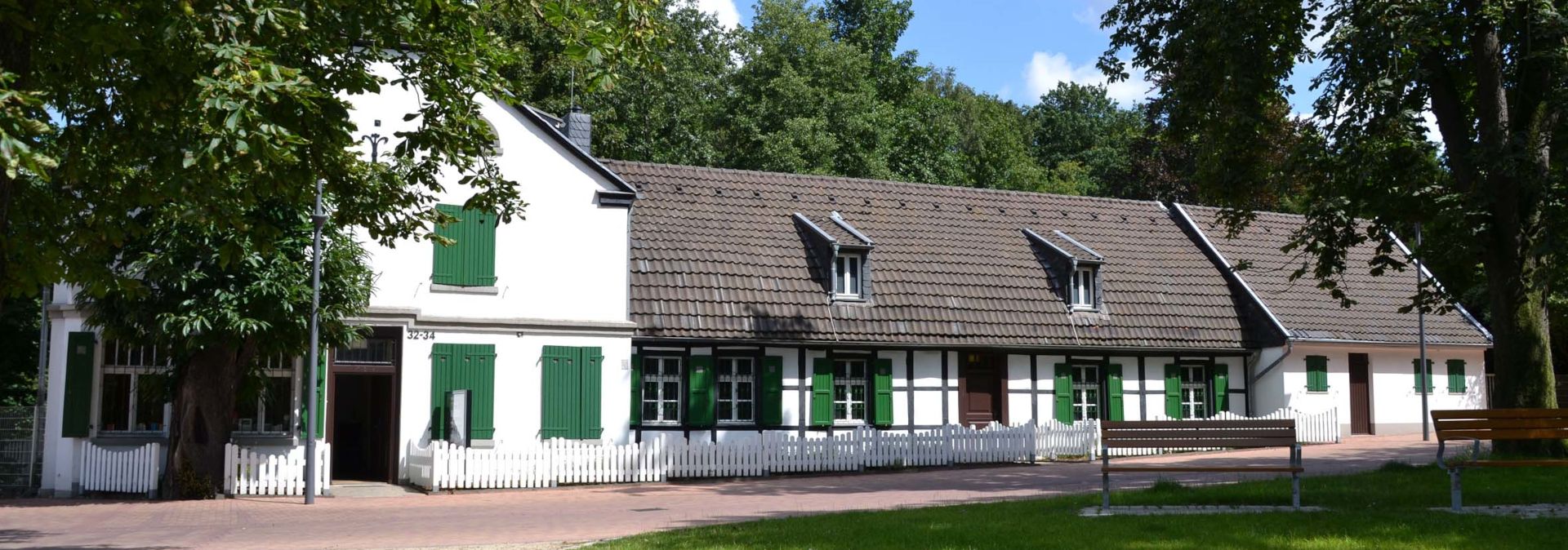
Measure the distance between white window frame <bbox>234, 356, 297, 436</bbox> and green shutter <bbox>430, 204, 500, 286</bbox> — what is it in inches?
96.9

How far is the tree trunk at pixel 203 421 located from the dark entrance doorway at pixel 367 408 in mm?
1743

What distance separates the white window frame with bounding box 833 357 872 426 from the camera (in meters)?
25.0

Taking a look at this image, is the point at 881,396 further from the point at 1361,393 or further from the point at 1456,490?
the point at 1456,490

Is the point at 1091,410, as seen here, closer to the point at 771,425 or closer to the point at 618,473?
Answer: the point at 771,425

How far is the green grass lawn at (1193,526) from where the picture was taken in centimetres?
1009

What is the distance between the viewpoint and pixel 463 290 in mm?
21578

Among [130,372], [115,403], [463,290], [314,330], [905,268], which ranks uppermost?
[905,268]

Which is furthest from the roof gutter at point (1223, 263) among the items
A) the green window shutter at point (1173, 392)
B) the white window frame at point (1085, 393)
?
the white window frame at point (1085, 393)

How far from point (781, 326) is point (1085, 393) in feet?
22.8

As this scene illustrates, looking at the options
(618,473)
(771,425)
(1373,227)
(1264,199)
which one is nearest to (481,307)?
(618,473)

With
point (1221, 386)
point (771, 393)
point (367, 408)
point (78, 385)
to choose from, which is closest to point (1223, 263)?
point (1221, 386)

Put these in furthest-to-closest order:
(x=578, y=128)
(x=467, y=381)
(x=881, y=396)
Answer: (x=881, y=396) < (x=578, y=128) < (x=467, y=381)

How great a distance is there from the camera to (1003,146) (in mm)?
49062

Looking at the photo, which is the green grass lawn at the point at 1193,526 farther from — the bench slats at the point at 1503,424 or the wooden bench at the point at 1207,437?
the bench slats at the point at 1503,424
